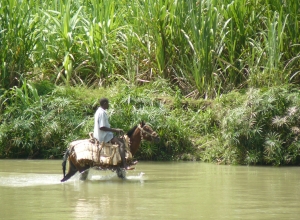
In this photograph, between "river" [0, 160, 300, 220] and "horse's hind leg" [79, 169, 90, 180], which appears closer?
"river" [0, 160, 300, 220]

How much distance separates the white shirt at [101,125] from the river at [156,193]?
0.67 m

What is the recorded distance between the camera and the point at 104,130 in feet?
38.5

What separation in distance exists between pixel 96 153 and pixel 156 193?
1733 millimetres

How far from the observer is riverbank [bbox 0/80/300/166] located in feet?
46.7

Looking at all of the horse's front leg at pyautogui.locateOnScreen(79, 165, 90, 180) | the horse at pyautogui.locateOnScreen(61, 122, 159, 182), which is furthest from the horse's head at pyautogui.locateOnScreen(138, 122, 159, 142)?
the horse's front leg at pyautogui.locateOnScreen(79, 165, 90, 180)

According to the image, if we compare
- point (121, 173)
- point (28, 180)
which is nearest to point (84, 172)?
point (121, 173)

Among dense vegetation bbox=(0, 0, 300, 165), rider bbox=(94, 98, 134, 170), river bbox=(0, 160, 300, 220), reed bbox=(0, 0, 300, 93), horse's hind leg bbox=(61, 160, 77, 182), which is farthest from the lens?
reed bbox=(0, 0, 300, 93)

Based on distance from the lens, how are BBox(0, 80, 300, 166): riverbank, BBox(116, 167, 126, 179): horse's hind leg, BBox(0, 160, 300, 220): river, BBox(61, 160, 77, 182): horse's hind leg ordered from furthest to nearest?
BBox(0, 80, 300, 166): riverbank
BBox(116, 167, 126, 179): horse's hind leg
BBox(61, 160, 77, 182): horse's hind leg
BBox(0, 160, 300, 220): river

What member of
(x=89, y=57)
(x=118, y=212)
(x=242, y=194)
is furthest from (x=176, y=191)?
(x=89, y=57)

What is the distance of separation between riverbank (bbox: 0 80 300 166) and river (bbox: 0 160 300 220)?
21.9 inches

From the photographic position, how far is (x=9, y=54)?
16.6m

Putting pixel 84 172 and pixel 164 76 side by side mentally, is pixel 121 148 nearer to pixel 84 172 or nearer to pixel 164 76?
pixel 84 172

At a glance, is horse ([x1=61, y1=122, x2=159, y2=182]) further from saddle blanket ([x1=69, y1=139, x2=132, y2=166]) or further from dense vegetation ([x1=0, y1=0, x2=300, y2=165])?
dense vegetation ([x1=0, y1=0, x2=300, y2=165])

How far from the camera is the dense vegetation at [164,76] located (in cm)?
1444
